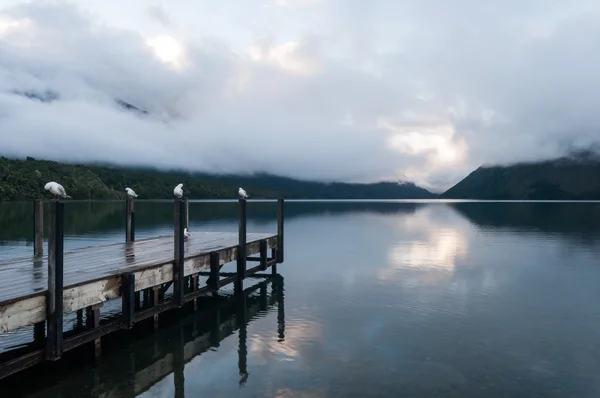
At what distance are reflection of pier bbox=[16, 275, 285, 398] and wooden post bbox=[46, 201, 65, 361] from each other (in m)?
1.52

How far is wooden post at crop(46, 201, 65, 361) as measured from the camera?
40.0 ft

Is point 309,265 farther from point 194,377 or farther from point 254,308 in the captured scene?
point 194,377

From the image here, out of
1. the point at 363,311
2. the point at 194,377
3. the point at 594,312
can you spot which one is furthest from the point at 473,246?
the point at 194,377

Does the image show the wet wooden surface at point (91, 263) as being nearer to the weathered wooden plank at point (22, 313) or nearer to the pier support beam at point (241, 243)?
the weathered wooden plank at point (22, 313)

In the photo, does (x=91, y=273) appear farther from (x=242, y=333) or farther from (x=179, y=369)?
(x=242, y=333)

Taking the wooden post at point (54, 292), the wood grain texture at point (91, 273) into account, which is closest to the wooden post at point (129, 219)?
the wood grain texture at point (91, 273)

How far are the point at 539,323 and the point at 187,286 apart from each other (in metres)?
17.4

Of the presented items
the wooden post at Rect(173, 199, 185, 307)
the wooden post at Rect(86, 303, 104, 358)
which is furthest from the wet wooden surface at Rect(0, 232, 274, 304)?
the wooden post at Rect(86, 303, 104, 358)

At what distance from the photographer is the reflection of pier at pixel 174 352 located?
13430mm

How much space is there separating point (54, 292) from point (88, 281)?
1.49 m

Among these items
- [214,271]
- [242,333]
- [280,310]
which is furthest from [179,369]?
[280,310]

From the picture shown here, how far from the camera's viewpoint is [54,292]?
1223cm

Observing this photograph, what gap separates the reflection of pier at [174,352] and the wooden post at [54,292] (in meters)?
1.52

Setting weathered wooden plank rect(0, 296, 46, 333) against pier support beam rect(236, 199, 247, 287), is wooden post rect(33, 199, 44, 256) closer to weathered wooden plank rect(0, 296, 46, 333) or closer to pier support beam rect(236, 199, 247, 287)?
weathered wooden plank rect(0, 296, 46, 333)
